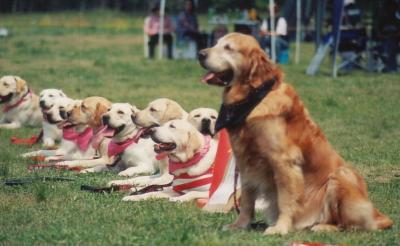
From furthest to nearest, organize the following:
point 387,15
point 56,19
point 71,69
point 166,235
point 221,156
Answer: point 56,19 < point 71,69 < point 387,15 < point 221,156 < point 166,235

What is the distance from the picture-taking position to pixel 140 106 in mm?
14898

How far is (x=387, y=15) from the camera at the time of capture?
2030 cm

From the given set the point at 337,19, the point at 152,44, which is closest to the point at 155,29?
the point at 152,44

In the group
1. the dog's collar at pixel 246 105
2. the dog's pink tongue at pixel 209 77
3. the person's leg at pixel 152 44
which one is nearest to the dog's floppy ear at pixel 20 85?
the dog's pink tongue at pixel 209 77

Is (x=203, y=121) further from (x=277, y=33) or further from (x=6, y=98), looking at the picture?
(x=277, y=33)

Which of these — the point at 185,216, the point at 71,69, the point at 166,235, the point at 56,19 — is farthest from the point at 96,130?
the point at 56,19

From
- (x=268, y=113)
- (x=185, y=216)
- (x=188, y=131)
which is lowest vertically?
(x=185, y=216)

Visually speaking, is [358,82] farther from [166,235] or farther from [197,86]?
[166,235]

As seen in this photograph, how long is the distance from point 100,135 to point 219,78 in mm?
4440

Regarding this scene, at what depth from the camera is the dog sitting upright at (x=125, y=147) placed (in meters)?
9.55

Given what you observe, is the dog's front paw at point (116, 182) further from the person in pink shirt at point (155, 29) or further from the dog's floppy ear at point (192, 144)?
the person in pink shirt at point (155, 29)

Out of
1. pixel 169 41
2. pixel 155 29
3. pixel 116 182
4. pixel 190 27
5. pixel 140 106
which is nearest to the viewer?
pixel 116 182

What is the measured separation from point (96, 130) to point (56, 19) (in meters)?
42.8

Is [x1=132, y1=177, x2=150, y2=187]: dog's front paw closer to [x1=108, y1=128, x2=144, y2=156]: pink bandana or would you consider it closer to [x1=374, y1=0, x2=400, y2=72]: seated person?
[x1=108, y1=128, x2=144, y2=156]: pink bandana
